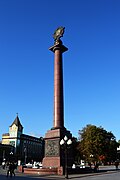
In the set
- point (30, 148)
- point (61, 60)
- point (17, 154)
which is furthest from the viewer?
point (30, 148)

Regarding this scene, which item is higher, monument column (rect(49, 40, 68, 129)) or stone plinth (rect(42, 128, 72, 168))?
monument column (rect(49, 40, 68, 129))

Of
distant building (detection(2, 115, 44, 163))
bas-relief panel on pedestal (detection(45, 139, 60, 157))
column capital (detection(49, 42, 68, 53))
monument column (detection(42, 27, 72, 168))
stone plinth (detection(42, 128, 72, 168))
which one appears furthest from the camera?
distant building (detection(2, 115, 44, 163))

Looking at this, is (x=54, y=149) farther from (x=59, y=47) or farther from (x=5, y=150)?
(x=5, y=150)

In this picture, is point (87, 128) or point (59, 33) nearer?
point (59, 33)

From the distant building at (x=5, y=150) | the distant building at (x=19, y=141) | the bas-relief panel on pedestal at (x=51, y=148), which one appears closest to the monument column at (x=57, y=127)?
the bas-relief panel on pedestal at (x=51, y=148)

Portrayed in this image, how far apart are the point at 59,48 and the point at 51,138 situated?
1365 cm

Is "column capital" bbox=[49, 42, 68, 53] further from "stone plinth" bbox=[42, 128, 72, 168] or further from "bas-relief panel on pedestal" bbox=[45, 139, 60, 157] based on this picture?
"bas-relief panel on pedestal" bbox=[45, 139, 60, 157]

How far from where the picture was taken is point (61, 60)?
4056 cm

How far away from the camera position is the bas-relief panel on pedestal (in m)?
35.3

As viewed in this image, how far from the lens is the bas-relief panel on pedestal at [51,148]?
3534 cm

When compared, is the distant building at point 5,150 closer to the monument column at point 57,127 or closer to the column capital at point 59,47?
the monument column at point 57,127

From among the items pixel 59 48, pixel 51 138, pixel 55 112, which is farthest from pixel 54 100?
pixel 59 48

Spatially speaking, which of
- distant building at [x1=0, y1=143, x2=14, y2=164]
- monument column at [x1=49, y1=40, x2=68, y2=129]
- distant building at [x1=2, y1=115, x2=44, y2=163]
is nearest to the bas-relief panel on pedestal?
monument column at [x1=49, y1=40, x2=68, y2=129]

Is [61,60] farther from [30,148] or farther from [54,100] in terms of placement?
[30,148]
